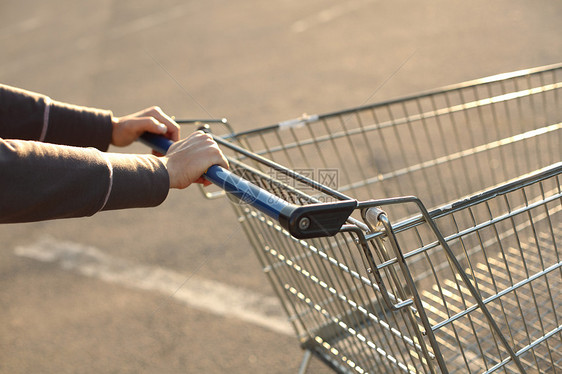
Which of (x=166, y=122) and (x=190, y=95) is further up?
(x=166, y=122)

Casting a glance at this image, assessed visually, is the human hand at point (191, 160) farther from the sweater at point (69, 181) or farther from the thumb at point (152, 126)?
the thumb at point (152, 126)

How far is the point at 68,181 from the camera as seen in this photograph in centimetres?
158

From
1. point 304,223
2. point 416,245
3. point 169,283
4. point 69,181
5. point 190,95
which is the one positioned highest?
point 69,181

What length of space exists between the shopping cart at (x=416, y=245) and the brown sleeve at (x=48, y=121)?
1.60 feet

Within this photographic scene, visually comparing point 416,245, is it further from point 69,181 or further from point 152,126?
point 69,181

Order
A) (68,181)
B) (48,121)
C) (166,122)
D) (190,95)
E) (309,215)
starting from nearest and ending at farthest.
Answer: (309,215) → (68,181) → (48,121) → (166,122) → (190,95)

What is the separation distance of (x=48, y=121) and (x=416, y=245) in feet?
6.87

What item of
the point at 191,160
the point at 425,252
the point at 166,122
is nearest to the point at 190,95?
the point at 166,122

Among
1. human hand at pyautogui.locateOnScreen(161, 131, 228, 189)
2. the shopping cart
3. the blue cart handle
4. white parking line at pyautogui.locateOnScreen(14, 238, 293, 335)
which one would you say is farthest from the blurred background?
the blue cart handle

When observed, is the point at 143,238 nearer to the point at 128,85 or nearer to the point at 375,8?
the point at 128,85

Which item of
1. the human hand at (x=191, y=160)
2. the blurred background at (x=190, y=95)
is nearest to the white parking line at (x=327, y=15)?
the blurred background at (x=190, y=95)

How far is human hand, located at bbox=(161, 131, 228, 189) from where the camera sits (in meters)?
1.76

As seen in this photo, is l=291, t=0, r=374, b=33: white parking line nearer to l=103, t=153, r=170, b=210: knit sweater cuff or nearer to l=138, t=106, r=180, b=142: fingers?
l=138, t=106, r=180, b=142: fingers

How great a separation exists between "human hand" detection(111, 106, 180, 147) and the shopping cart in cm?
23
